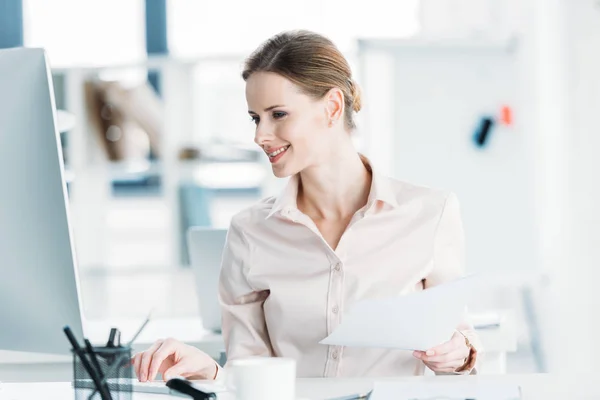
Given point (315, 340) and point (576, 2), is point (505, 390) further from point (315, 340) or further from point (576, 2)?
point (576, 2)

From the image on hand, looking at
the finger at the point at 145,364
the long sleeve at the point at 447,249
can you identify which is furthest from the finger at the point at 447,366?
the finger at the point at 145,364

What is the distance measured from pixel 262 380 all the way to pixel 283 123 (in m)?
0.75

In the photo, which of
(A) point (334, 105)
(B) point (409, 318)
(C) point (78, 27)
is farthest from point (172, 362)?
(C) point (78, 27)

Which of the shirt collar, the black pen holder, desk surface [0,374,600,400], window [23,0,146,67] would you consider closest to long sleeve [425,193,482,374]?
the shirt collar

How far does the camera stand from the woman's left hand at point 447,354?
1.39 meters

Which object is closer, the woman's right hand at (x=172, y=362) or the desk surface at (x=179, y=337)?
the woman's right hand at (x=172, y=362)

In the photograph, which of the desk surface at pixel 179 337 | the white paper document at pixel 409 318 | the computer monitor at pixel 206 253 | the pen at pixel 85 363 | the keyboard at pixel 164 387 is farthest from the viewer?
the computer monitor at pixel 206 253

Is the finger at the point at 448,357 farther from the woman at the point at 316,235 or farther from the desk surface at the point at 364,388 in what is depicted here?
the woman at the point at 316,235

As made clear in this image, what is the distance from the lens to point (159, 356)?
4.29ft

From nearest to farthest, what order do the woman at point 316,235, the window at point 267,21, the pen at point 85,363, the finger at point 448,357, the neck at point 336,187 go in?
the pen at point 85,363, the finger at point 448,357, the woman at point 316,235, the neck at point 336,187, the window at point 267,21

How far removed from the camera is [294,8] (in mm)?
5461

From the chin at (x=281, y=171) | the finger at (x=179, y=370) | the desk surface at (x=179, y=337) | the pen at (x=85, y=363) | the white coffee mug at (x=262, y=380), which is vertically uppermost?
the chin at (x=281, y=171)

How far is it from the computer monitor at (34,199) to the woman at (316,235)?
2.16ft

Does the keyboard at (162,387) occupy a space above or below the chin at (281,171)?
below
